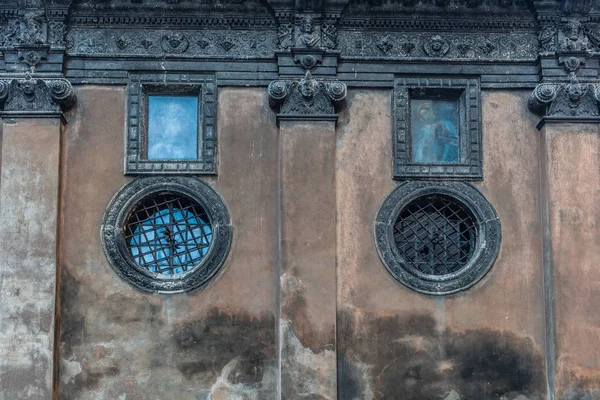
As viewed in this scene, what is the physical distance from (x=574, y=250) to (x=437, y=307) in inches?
70.9

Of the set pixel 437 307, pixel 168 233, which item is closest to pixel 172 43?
pixel 168 233

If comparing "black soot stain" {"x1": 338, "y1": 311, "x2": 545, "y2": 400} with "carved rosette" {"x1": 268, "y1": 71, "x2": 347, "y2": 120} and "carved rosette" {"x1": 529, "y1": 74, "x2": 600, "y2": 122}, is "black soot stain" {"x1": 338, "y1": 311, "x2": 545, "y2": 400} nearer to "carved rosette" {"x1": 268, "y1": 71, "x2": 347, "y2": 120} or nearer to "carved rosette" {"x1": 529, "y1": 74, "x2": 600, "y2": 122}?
"carved rosette" {"x1": 268, "y1": 71, "x2": 347, "y2": 120}

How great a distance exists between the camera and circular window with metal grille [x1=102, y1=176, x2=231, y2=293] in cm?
1245

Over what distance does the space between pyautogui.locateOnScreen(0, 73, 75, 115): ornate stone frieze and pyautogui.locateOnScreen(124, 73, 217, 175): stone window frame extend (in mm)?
837

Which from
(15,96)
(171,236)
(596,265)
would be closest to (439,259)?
(596,265)

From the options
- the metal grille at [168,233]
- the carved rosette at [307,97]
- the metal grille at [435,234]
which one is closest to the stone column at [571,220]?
the metal grille at [435,234]

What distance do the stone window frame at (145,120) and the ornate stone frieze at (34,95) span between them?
84 centimetres

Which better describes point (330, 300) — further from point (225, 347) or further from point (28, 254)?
point (28, 254)

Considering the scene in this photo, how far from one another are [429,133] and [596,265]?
8.71 ft

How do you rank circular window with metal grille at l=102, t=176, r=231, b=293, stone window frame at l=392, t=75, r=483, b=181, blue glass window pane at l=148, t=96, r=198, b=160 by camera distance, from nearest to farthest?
circular window with metal grille at l=102, t=176, r=231, b=293 → stone window frame at l=392, t=75, r=483, b=181 → blue glass window pane at l=148, t=96, r=198, b=160

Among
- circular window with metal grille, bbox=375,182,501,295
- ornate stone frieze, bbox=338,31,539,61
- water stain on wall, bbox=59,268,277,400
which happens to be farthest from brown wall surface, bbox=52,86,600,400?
ornate stone frieze, bbox=338,31,539,61

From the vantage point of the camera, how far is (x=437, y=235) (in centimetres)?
1280

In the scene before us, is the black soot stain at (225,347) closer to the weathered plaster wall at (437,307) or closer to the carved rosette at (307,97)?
the weathered plaster wall at (437,307)

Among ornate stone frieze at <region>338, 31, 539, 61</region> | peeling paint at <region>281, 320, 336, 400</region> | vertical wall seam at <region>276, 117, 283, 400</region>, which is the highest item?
ornate stone frieze at <region>338, 31, 539, 61</region>
